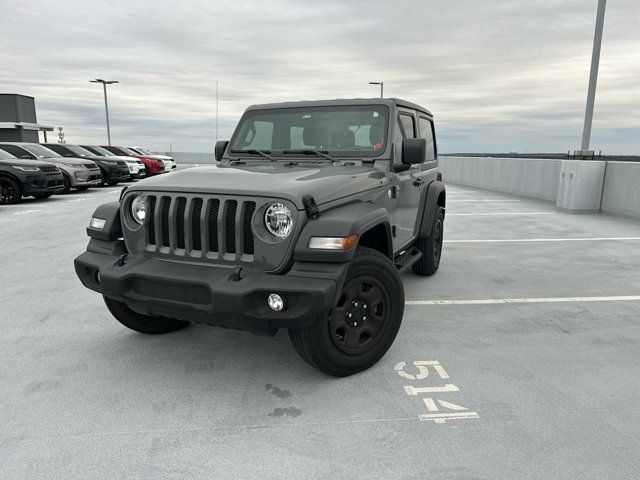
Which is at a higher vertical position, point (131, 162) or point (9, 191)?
point (131, 162)

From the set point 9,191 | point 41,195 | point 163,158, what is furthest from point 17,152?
point 163,158

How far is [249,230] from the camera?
2953mm

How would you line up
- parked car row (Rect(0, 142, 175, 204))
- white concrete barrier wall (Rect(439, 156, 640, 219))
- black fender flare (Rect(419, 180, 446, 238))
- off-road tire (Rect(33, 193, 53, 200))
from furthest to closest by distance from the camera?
off-road tire (Rect(33, 193, 53, 200))
parked car row (Rect(0, 142, 175, 204))
white concrete barrier wall (Rect(439, 156, 640, 219))
black fender flare (Rect(419, 180, 446, 238))

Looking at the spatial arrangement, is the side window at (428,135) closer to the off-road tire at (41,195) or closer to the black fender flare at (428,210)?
the black fender flare at (428,210)

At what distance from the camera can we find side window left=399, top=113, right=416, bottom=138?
181 inches

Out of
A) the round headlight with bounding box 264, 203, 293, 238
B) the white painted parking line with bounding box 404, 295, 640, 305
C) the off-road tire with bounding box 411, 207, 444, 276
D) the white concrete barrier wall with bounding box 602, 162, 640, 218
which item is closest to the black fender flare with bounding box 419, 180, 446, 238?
the off-road tire with bounding box 411, 207, 444, 276

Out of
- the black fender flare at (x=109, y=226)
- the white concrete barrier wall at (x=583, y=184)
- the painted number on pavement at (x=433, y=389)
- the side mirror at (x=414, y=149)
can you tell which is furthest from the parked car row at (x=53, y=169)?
the white concrete barrier wall at (x=583, y=184)

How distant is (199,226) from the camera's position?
308cm

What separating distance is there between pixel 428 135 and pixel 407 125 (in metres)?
1.12

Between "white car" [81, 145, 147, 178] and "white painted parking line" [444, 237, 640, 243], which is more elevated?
"white car" [81, 145, 147, 178]

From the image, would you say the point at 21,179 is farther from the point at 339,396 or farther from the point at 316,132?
the point at 339,396

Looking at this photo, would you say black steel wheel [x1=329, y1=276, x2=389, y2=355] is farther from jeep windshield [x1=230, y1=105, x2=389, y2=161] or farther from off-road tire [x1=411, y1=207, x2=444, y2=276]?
off-road tire [x1=411, y1=207, x2=444, y2=276]

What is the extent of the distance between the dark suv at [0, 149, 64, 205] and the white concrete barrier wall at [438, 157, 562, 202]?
13.9 meters

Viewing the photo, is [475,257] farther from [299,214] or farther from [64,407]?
[64,407]
